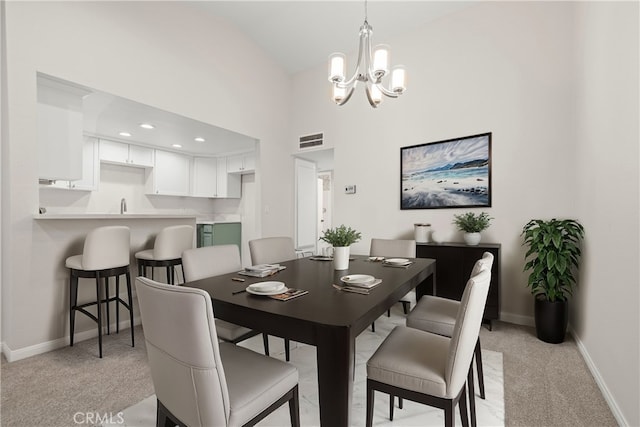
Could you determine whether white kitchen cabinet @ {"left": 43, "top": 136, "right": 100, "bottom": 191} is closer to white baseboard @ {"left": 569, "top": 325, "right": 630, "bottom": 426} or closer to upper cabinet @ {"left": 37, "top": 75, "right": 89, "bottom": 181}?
upper cabinet @ {"left": 37, "top": 75, "right": 89, "bottom": 181}

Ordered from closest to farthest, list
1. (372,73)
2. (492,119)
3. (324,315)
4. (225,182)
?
(324,315), (372,73), (492,119), (225,182)

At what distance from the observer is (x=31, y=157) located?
2.31 metres

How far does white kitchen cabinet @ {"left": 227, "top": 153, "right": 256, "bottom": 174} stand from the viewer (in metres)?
5.70

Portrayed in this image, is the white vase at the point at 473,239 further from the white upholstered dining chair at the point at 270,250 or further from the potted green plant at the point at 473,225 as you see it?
the white upholstered dining chair at the point at 270,250

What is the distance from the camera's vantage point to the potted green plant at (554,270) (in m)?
2.57

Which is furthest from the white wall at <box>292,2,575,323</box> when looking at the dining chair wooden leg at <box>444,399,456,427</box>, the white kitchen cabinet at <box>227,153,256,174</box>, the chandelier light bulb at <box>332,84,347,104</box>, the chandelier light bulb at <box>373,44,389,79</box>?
the dining chair wooden leg at <box>444,399,456,427</box>

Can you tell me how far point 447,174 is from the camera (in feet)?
11.5

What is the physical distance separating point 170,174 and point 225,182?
973 mm

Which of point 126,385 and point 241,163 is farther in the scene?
point 241,163

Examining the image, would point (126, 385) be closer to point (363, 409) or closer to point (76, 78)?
point (363, 409)

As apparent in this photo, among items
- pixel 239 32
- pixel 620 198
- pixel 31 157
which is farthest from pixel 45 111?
pixel 620 198

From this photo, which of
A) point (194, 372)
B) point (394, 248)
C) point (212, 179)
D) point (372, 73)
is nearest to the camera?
point (194, 372)

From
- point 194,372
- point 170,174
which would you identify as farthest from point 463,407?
point 170,174

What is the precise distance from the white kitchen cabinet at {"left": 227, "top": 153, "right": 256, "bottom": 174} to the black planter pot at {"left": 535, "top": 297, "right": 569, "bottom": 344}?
4735 millimetres
